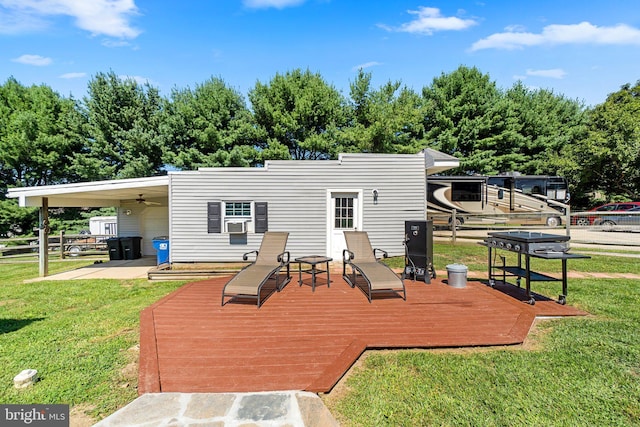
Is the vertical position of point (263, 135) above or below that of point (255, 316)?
above

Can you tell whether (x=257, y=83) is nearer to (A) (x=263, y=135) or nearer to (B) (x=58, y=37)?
(A) (x=263, y=135)

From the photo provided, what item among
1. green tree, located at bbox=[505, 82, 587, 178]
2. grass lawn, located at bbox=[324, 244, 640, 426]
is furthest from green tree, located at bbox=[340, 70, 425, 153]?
grass lawn, located at bbox=[324, 244, 640, 426]

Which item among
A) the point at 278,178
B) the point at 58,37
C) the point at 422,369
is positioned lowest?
the point at 422,369

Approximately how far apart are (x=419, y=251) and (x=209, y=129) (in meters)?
14.6

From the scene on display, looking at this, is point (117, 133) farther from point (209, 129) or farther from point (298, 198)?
point (298, 198)

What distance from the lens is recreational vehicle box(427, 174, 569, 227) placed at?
13.2 m

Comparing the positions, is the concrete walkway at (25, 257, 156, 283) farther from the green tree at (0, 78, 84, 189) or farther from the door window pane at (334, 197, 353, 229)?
the green tree at (0, 78, 84, 189)

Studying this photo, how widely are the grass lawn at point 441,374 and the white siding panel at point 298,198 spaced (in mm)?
3750

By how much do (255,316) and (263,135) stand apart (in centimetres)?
1511

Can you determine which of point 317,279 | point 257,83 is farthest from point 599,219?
point 257,83

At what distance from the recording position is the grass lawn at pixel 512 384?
211 centimetres

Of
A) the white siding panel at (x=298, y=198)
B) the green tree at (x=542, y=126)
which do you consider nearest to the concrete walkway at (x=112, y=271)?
the white siding panel at (x=298, y=198)

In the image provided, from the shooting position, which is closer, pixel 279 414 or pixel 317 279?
pixel 279 414

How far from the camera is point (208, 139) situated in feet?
55.1
